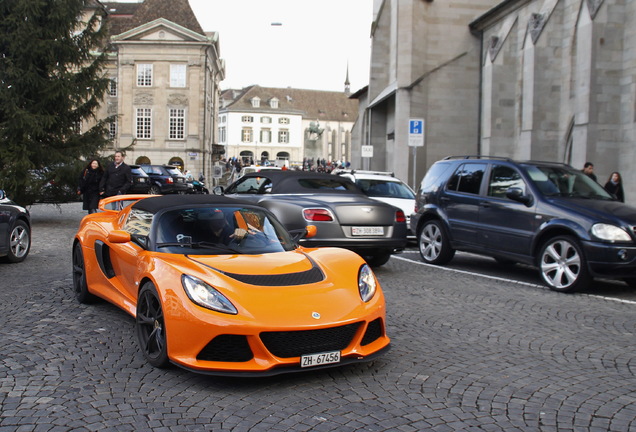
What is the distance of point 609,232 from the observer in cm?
873

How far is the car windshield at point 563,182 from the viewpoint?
32.4 ft

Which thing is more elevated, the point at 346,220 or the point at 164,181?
the point at 346,220

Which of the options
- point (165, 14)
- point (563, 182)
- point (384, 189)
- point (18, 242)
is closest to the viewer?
point (563, 182)

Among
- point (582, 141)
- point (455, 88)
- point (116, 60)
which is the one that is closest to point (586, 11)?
point (582, 141)

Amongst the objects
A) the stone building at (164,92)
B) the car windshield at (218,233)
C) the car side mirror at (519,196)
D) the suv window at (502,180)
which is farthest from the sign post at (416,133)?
the stone building at (164,92)

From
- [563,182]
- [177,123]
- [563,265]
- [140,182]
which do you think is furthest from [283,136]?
[563,265]

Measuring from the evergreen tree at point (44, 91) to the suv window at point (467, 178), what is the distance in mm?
12233

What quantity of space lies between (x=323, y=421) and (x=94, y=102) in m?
18.4

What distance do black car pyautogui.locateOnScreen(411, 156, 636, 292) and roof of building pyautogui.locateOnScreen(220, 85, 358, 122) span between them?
120 meters

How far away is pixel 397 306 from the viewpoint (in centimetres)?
766

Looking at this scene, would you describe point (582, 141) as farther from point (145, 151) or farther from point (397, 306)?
point (145, 151)

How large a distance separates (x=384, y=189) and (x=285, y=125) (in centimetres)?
11721

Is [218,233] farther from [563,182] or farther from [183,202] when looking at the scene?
[563,182]

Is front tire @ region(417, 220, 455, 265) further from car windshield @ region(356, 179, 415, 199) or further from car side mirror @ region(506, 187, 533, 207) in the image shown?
car windshield @ region(356, 179, 415, 199)
